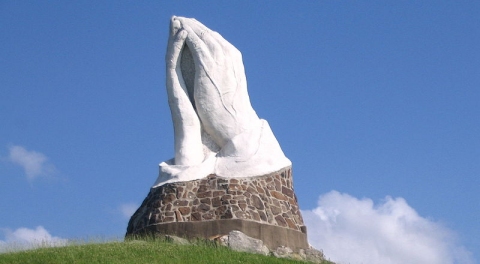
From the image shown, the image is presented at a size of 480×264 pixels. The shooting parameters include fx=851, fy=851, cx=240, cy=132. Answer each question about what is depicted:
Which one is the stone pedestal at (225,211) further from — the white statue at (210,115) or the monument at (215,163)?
the white statue at (210,115)

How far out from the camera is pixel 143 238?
19453mm

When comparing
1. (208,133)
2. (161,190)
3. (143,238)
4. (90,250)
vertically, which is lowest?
(90,250)

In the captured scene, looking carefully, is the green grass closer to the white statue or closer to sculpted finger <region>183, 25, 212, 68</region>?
the white statue

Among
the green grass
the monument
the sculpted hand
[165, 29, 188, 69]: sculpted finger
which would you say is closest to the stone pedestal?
the monument

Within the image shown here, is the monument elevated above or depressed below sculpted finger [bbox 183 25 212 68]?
Answer: below

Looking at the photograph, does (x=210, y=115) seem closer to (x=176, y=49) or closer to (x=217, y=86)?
(x=217, y=86)

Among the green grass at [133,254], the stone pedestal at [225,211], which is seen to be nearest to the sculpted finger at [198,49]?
the stone pedestal at [225,211]

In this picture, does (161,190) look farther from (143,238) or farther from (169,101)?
(169,101)

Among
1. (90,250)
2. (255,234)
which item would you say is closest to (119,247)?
(90,250)

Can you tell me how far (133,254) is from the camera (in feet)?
54.0

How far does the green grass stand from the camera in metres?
16.0

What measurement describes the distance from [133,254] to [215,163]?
14.9 ft

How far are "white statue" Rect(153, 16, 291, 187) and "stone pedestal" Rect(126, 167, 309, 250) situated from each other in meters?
0.27

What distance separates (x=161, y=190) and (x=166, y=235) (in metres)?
1.49
